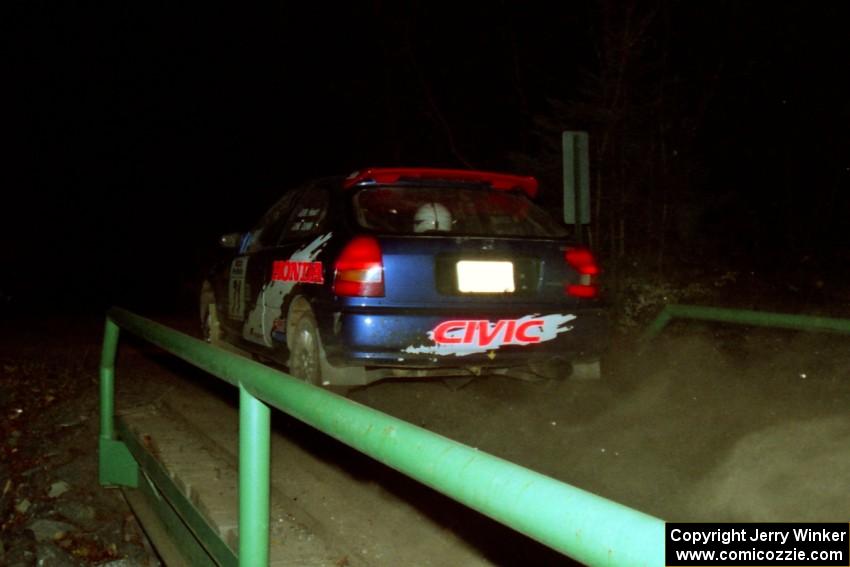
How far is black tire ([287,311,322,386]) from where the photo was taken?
19.9 feet

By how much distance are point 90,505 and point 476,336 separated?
2947 mm

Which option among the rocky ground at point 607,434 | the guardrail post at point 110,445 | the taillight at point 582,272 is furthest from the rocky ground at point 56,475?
the taillight at point 582,272

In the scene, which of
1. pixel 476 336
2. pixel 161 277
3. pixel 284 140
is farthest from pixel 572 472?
pixel 284 140

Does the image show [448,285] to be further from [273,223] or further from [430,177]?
[273,223]

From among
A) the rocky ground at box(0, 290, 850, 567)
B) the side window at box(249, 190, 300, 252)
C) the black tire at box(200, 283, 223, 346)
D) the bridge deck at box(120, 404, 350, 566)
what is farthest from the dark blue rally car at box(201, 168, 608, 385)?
the black tire at box(200, 283, 223, 346)

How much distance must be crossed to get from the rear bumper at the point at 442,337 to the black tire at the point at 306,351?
0.70 feet

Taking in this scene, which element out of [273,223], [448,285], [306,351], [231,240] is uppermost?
[273,223]

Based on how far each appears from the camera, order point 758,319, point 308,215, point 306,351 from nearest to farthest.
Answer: point 306,351
point 308,215
point 758,319

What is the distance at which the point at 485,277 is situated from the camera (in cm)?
584

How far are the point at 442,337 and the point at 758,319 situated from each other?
291 cm

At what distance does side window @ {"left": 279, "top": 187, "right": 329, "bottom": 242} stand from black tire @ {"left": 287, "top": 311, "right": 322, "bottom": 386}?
0.66 metres

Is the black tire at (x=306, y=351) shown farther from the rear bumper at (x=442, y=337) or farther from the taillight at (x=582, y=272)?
the taillight at (x=582, y=272)

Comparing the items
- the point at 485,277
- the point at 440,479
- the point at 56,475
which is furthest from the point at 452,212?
the point at 440,479

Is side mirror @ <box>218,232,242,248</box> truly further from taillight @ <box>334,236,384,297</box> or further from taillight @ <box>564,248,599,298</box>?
taillight @ <box>564,248,599,298</box>
